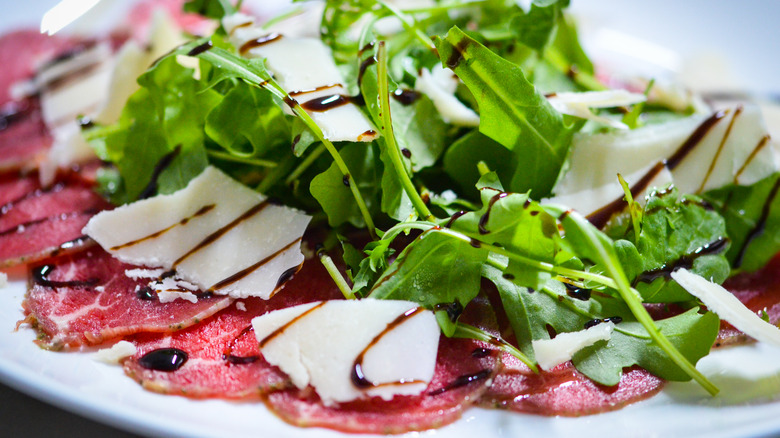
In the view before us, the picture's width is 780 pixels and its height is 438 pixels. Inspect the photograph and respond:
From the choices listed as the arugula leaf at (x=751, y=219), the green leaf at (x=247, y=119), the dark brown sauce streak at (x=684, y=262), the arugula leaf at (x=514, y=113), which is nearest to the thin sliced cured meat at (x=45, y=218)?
the green leaf at (x=247, y=119)

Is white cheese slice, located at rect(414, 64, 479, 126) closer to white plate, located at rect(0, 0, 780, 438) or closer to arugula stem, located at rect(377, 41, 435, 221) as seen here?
arugula stem, located at rect(377, 41, 435, 221)

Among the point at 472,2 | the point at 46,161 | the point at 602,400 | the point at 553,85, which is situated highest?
the point at 472,2

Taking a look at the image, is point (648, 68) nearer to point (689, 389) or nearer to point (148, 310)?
point (689, 389)

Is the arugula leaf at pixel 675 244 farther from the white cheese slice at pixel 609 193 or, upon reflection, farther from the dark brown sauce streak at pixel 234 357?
the dark brown sauce streak at pixel 234 357

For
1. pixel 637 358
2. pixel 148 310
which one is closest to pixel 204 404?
pixel 148 310

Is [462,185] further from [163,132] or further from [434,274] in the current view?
[163,132]

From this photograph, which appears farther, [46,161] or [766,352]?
[46,161]

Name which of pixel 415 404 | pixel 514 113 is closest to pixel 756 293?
pixel 514 113
